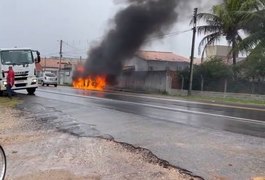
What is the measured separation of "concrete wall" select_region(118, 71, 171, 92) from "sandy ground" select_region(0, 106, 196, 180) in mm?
27608

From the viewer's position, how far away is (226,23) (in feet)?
110

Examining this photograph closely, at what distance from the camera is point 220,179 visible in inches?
230

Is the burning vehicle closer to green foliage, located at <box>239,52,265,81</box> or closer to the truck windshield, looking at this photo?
green foliage, located at <box>239,52,265,81</box>

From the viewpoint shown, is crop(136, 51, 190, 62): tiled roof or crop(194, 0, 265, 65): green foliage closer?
crop(194, 0, 265, 65): green foliage

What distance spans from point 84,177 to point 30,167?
114 cm

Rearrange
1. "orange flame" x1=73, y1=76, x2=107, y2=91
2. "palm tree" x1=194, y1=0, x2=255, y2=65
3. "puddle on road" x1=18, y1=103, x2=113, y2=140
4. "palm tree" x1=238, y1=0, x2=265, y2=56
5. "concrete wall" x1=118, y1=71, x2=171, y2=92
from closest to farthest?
1. "puddle on road" x1=18, y1=103, x2=113, y2=140
2. "palm tree" x1=238, y1=0, x2=265, y2=56
3. "palm tree" x1=194, y1=0, x2=255, y2=65
4. "concrete wall" x1=118, y1=71, x2=171, y2=92
5. "orange flame" x1=73, y1=76, x2=107, y2=91

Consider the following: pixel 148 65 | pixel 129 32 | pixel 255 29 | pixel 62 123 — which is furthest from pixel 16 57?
pixel 148 65

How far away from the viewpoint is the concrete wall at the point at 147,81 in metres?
37.3

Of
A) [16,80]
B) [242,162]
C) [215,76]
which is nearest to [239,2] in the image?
[215,76]

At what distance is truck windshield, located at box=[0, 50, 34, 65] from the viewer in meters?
22.7

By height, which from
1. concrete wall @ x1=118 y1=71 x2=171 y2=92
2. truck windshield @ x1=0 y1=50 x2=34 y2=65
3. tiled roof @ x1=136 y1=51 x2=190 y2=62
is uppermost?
tiled roof @ x1=136 y1=51 x2=190 y2=62

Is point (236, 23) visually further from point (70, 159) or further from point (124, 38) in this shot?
point (70, 159)

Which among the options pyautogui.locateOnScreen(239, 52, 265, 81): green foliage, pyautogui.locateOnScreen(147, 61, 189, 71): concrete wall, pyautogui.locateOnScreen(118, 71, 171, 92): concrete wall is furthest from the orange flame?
pyautogui.locateOnScreen(239, 52, 265, 81): green foliage

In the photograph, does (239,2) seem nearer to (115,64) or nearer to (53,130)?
(115,64)
